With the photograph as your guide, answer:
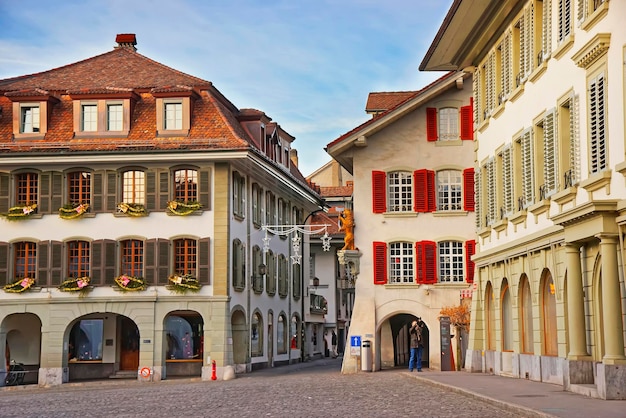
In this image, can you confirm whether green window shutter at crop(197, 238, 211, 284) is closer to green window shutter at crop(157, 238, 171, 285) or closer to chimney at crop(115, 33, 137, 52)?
green window shutter at crop(157, 238, 171, 285)

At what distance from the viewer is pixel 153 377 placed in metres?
44.3

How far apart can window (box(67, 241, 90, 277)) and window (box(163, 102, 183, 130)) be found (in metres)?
5.89

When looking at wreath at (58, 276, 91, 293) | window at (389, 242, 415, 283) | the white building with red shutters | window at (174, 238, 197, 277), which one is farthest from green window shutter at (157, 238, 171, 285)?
window at (389, 242, 415, 283)

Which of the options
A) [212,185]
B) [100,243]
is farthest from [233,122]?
[100,243]

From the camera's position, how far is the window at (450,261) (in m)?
42.2

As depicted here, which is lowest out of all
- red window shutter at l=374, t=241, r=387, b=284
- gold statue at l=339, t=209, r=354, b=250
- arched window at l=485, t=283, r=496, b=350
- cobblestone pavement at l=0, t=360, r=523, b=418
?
cobblestone pavement at l=0, t=360, r=523, b=418

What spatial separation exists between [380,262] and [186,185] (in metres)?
8.92

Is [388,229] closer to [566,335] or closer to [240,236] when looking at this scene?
[240,236]

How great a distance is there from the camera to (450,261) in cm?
4247

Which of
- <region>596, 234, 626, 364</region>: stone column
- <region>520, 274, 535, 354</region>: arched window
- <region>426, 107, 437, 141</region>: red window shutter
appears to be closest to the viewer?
<region>596, 234, 626, 364</region>: stone column

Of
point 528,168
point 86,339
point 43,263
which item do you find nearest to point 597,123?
point 528,168

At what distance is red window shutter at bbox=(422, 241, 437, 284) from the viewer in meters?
42.0

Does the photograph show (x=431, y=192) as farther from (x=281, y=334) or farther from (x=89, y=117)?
(x=281, y=334)

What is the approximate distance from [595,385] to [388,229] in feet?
68.4
